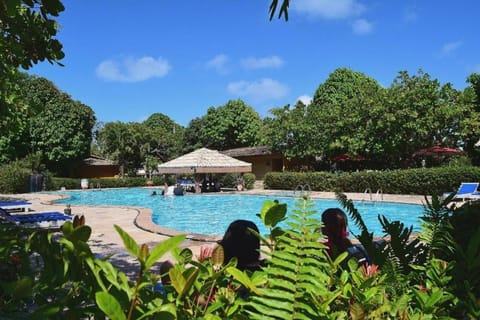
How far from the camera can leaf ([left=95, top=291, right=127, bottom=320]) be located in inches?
28.4

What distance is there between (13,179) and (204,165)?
14657 millimetres

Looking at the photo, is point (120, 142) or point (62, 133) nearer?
point (62, 133)

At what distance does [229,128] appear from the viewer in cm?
5331

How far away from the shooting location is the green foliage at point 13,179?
30797 millimetres

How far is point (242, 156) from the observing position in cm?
4209

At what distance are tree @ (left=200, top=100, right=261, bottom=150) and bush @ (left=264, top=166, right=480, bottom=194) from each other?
78.4 feet

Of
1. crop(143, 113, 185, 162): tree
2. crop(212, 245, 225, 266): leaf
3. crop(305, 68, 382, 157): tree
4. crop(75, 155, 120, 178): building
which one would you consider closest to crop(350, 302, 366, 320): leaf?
crop(212, 245, 225, 266): leaf

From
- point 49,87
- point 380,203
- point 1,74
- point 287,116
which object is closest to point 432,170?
point 380,203

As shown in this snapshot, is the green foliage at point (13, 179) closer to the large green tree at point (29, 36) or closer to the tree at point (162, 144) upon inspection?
the tree at point (162, 144)

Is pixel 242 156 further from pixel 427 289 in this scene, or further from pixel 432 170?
pixel 427 289

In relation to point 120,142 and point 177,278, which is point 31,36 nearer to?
point 177,278

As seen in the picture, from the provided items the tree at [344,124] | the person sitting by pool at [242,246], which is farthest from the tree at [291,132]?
the person sitting by pool at [242,246]

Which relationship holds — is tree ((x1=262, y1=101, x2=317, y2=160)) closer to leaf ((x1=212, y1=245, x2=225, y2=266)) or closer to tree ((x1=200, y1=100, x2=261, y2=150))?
tree ((x1=200, y1=100, x2=261, y2=150))

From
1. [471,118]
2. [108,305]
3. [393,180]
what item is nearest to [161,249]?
[108,305]
